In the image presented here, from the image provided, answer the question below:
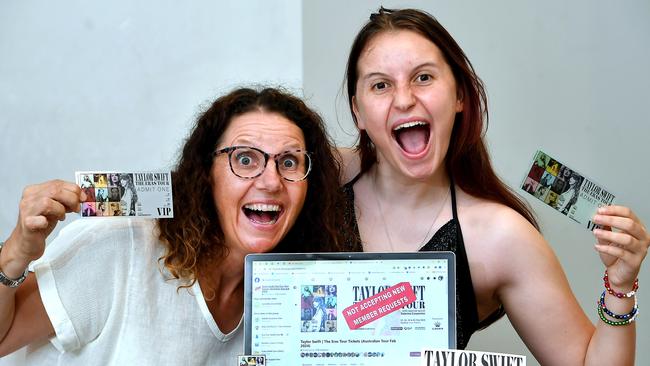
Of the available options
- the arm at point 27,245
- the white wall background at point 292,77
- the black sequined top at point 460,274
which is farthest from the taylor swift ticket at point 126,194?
the white wall background at point 292,77

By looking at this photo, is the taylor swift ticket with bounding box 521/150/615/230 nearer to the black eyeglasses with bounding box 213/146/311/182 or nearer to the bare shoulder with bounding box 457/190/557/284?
the bare shoulder with bounding box 457/190/557/284

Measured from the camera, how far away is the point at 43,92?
2391 millimetres

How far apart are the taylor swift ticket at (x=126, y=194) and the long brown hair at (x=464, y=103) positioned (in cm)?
52

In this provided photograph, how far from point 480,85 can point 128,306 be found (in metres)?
0.84

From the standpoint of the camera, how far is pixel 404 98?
1.49 meters

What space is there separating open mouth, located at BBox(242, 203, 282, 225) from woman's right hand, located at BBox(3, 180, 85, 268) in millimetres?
324

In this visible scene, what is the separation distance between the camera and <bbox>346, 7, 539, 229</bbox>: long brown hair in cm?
155

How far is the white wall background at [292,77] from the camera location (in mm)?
2314

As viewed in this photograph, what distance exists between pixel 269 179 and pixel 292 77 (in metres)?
1.20

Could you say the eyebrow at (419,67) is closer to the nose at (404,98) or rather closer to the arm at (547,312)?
the nose at (404,98)

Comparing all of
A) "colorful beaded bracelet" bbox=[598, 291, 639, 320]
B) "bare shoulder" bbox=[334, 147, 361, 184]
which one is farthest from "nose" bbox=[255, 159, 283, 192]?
"colorful beaded bracelet" bbox=[598, 291, 639, 320]

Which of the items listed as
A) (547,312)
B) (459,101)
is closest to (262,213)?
(459,101)

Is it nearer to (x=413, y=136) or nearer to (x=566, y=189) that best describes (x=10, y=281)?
(x=413, y=136)

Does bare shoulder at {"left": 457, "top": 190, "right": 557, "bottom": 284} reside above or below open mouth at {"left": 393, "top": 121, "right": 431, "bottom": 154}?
below
